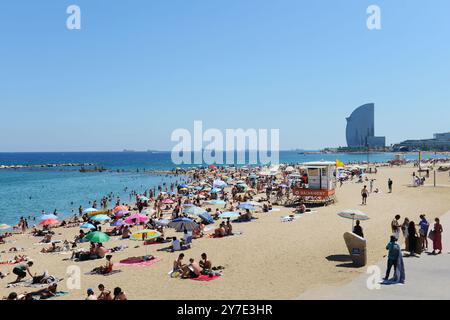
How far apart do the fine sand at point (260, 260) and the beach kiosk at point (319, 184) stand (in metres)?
2.20

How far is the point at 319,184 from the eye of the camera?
24750 mm

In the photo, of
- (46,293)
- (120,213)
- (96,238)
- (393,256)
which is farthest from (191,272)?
(120,213)

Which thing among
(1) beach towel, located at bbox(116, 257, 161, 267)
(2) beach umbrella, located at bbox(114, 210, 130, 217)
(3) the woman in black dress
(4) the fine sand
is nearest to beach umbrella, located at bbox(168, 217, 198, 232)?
(4) the fine sand

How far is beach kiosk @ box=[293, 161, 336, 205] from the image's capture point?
24469mm

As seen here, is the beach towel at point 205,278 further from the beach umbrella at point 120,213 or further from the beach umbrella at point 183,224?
the beach umbrella at point 120,213

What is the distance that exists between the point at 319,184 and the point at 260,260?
525 inches

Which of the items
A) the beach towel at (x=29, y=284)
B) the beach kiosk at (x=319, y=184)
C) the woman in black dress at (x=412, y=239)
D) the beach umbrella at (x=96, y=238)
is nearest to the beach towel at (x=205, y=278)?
the beach towel at (x=29, y=284)

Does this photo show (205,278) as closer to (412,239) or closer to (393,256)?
(393,256)

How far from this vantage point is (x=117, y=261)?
13.9 metres

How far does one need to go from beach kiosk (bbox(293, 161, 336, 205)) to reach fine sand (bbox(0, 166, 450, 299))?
86.7 inches

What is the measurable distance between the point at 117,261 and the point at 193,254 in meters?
2.69

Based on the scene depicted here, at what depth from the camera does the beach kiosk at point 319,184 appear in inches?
963
